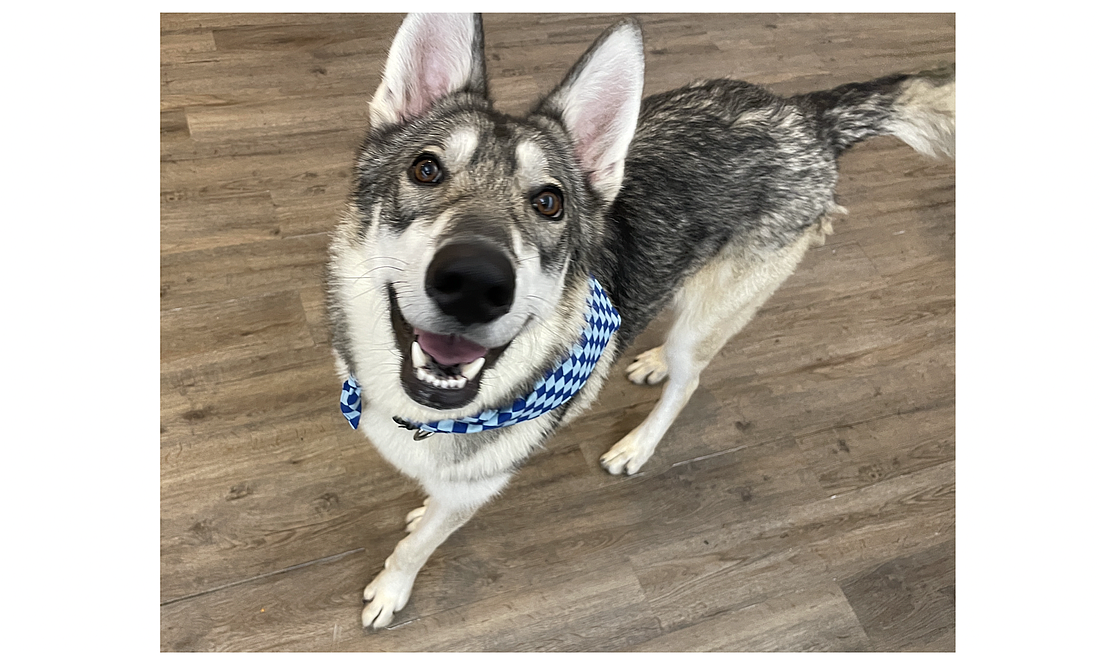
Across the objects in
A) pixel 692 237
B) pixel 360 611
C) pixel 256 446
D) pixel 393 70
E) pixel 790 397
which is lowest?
pixel 790 397

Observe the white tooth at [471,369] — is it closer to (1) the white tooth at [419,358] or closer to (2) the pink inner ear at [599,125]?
(1) the white tooth at [419,358]

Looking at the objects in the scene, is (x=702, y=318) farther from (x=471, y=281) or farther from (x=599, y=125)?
(x=471, y=281)

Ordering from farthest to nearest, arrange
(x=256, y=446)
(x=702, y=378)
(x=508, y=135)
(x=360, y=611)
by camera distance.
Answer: (x=702, y=378), (x=256, y=446), (x=360, y=611), (x=508, y=135)

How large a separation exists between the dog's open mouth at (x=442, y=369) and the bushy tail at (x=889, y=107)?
153 cm

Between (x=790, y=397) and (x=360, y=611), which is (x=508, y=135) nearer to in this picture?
(x=360, y=611)

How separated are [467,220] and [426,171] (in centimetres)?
25

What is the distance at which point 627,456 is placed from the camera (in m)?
2.84

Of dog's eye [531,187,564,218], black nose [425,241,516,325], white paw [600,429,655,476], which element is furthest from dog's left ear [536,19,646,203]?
white paw [600,429,655,476]

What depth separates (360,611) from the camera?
244cm

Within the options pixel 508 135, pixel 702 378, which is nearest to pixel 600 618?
pixel 702 378

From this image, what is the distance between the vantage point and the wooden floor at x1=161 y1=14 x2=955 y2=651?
250 centimetres

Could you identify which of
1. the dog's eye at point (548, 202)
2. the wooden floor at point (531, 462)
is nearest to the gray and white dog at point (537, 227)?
the dog's eye at point (548, 202)

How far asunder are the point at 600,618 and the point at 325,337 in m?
1.54

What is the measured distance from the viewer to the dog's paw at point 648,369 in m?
3.09
